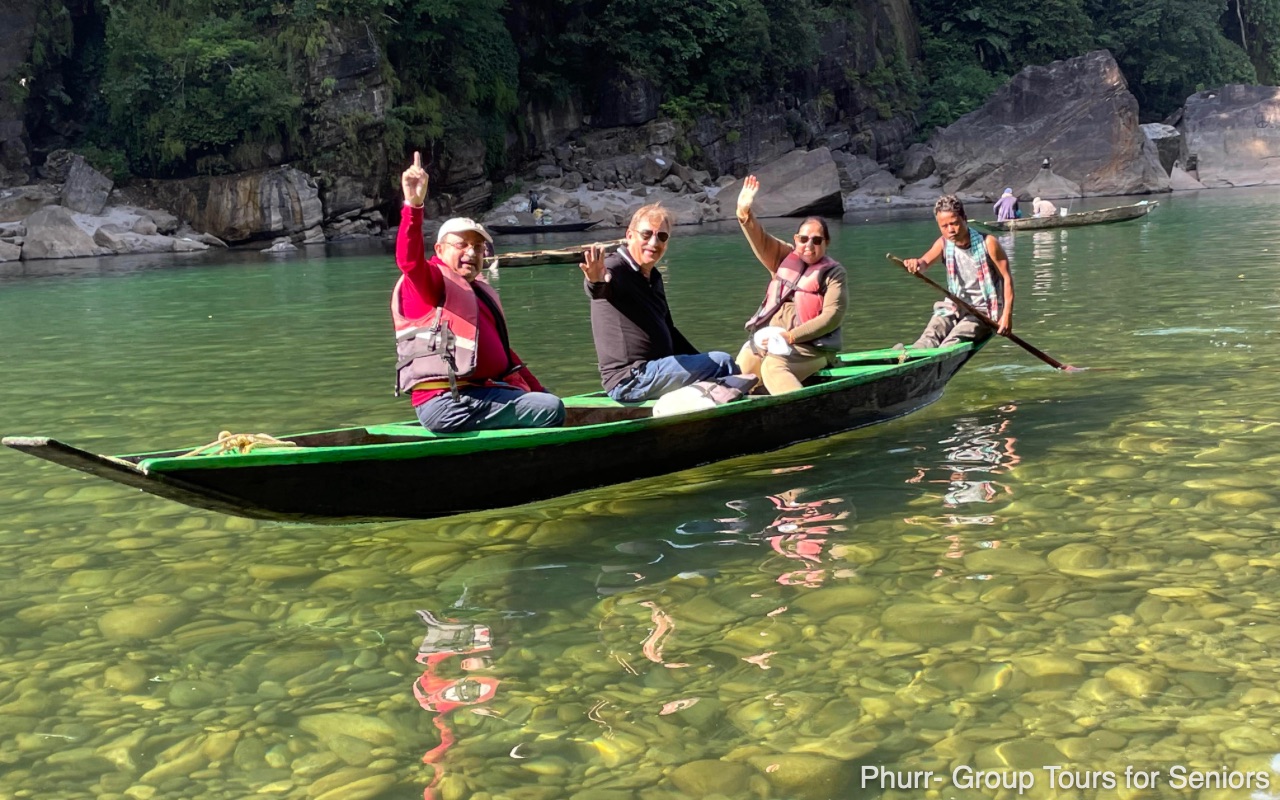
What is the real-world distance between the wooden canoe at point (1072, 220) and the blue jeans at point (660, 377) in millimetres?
17700

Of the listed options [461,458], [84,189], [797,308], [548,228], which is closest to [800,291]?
[797,308]

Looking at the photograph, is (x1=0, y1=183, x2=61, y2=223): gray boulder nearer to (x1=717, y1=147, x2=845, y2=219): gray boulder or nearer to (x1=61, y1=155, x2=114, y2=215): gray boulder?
(x1=61, y1=155, x2=114, y2=215): gray boulder

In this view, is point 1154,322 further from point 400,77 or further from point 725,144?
point 725,144

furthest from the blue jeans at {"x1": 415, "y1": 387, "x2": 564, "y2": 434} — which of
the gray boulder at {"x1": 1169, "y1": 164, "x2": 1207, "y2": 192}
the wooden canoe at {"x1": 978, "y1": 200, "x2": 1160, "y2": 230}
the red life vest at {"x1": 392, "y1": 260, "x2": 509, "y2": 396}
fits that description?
the gray boulder at {"x1": 1169, "y1": 164, "x2": 1207, "y2": 192}

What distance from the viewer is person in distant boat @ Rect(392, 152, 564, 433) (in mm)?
5168

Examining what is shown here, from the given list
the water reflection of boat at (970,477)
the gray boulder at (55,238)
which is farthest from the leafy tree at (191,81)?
the water reflection of boat at (970,477)

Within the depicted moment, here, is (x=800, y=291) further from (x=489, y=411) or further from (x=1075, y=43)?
(x=1075, y=43)

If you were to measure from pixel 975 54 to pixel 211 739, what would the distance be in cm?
5224

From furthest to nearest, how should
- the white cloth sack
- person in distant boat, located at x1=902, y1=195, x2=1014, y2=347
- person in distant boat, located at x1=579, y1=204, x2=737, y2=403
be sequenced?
person in distant boat, located at x1=902, y1=195, x2=1014, y2=347, the white cloth sack, person in distant boat, located at x1=579, y1=204, x2=737, y2=403

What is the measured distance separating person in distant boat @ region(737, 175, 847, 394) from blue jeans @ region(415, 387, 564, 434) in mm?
1689

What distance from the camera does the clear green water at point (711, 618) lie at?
11.1 feet

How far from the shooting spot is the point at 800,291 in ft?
23.0

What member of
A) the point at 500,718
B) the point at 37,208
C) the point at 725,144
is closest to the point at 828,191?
the point at 725,144

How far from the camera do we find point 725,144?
40.7m
